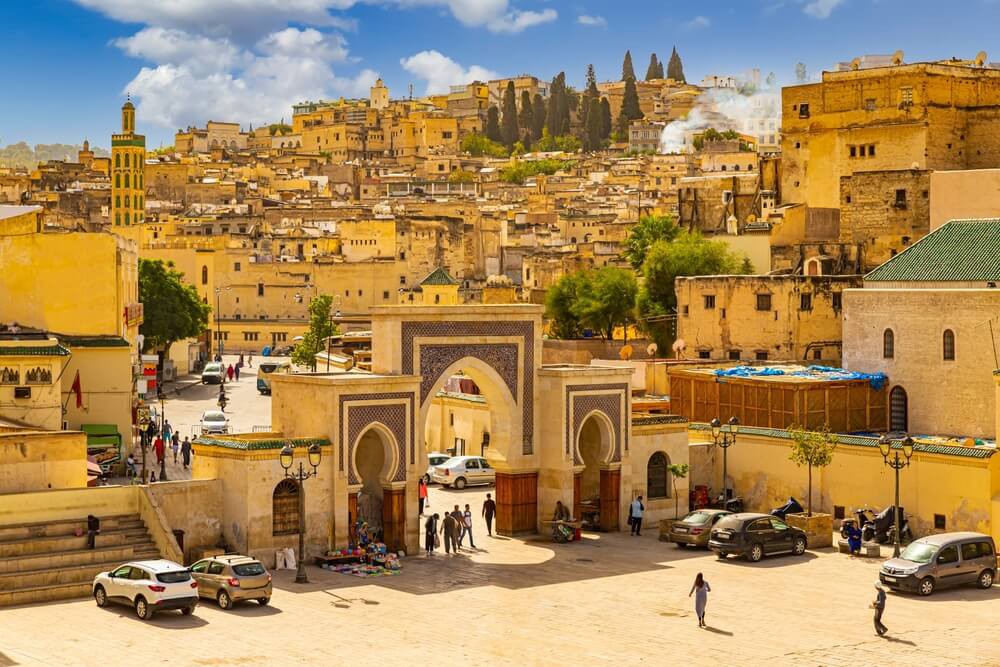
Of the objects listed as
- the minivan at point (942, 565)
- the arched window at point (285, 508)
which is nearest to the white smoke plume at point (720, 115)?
the minivan at point (942, 565)

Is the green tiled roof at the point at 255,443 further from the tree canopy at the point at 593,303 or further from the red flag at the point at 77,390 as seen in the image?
the tree canopy at the point at 593,303

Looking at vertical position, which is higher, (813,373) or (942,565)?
(813,373)

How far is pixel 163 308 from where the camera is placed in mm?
50469

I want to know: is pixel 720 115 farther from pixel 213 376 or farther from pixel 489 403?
pixel 489 403

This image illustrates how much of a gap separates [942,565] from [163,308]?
33906mm

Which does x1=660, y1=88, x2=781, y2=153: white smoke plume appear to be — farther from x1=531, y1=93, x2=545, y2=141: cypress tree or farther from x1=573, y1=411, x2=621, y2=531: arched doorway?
x1=573, y1=411, x2=621, y2=531: arched doorway

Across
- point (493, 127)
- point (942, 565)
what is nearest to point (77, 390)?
point (942, 565)

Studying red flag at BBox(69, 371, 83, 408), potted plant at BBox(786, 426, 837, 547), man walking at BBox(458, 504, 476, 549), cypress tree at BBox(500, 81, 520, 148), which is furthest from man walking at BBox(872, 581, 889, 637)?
cypress tree at BBox(500, 81, 520, 148)

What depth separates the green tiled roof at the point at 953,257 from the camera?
101ft

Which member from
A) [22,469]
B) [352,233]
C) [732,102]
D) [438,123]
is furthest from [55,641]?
[732,102]

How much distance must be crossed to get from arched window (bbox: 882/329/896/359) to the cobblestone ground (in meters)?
8.22

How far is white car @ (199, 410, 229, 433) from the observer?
115ft

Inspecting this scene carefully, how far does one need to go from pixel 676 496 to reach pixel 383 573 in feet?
24.5

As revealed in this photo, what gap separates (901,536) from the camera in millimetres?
25703
